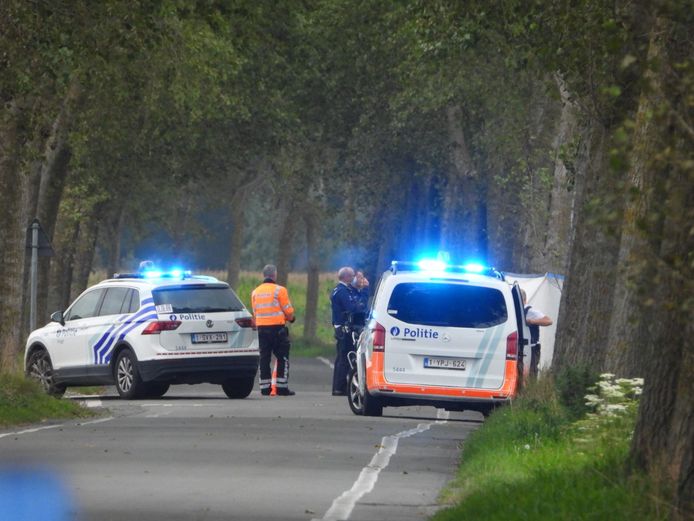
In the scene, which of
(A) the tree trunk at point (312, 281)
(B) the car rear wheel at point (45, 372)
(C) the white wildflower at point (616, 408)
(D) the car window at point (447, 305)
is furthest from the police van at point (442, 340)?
(A) the tree trunk at point (312, 281)

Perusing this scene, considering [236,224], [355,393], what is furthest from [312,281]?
[355,393]

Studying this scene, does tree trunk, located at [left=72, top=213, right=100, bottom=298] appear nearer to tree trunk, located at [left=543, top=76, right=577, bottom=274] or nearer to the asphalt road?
tree trunk, located at [left=543, top=76, right=577, bottom=274]

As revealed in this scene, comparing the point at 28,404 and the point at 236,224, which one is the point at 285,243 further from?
the point at 28,404

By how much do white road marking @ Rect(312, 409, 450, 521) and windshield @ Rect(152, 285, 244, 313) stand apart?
6.41m

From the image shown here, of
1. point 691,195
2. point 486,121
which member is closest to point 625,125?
point 691,195

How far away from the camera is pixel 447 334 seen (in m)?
22.0

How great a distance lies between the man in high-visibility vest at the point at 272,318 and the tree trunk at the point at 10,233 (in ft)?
11.0

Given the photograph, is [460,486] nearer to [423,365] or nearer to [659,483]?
[659,483]

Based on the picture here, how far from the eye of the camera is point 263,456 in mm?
16047

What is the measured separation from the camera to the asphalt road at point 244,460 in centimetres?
1230

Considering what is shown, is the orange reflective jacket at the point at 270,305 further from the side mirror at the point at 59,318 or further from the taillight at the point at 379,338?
the taillight at the point at 379,338

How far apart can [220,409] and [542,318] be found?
6048 mm

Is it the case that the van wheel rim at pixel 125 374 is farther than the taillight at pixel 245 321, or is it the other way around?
the taillight at pixel 245 321

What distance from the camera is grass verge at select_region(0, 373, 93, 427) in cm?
2108
